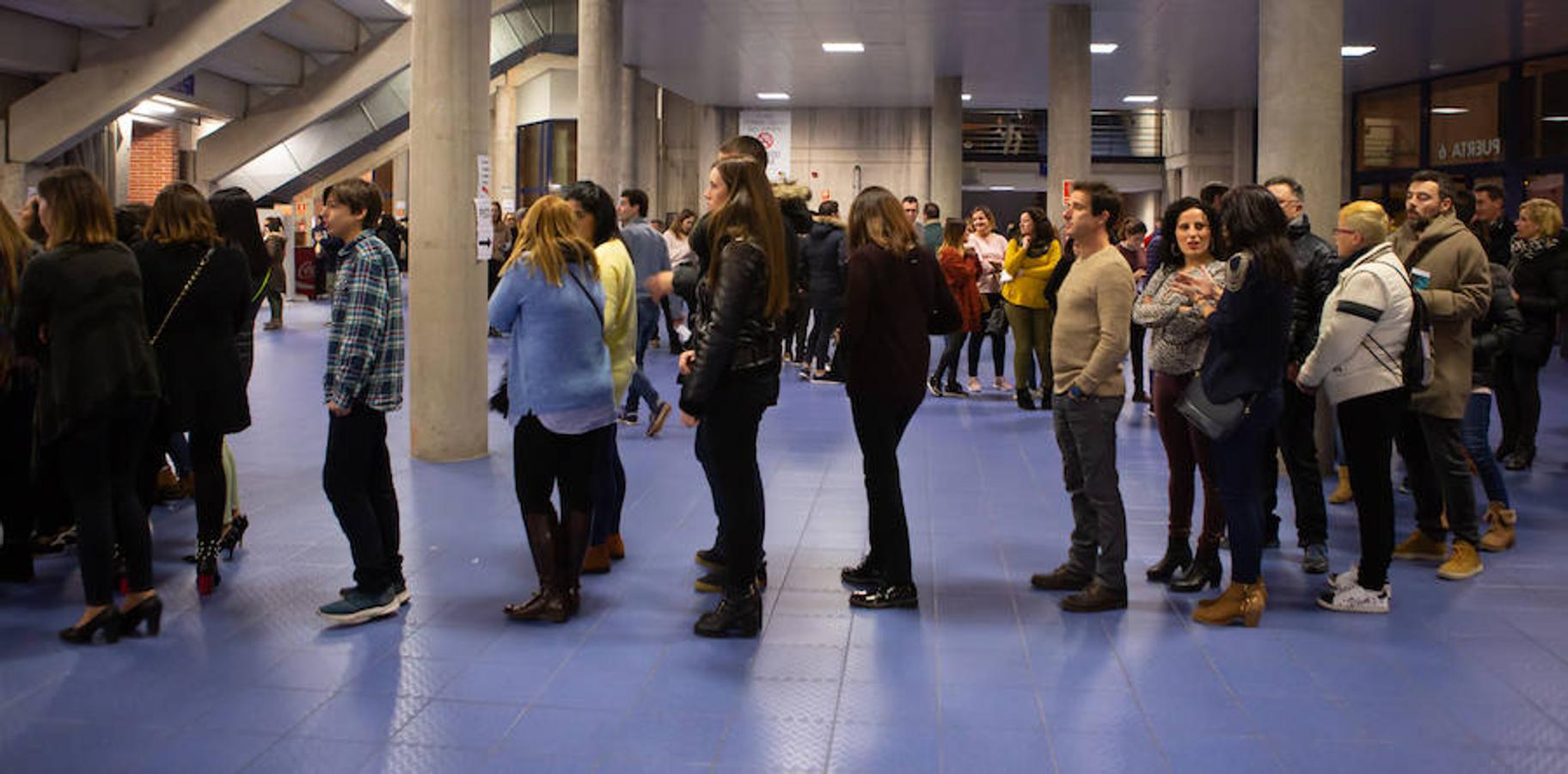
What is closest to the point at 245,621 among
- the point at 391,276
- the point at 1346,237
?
the point at 391,276

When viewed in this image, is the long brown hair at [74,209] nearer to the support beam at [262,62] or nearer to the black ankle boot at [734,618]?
the black ankle boot at [734,618]

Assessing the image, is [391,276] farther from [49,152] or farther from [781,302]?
[49,152]

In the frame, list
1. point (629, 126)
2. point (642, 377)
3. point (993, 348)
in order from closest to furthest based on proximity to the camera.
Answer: point (642, 377)
point (993, 348)
point (629, 126)

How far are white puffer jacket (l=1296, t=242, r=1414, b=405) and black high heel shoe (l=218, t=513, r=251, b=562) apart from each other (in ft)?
14.4

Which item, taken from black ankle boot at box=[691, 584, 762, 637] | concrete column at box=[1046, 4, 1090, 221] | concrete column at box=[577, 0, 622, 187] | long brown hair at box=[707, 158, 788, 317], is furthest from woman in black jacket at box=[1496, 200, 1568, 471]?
concrete column at box=[577, 0, 622, 187]

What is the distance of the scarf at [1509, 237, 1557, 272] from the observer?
314 inches

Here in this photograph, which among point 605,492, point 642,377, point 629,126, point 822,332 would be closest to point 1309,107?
point 642,377

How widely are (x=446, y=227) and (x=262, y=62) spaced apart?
51.1 feet

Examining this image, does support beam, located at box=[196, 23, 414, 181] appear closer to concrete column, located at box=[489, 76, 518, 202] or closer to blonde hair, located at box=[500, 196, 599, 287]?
concrete column, located at box=[489, 76, 518, 202]

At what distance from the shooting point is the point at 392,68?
2231 centimetres

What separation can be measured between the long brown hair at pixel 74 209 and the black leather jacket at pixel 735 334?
206cm

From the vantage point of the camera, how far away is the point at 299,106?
913 inches

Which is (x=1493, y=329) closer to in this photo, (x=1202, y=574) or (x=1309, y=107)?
(x=1309, y=107)

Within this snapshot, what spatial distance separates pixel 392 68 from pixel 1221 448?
19962mm
